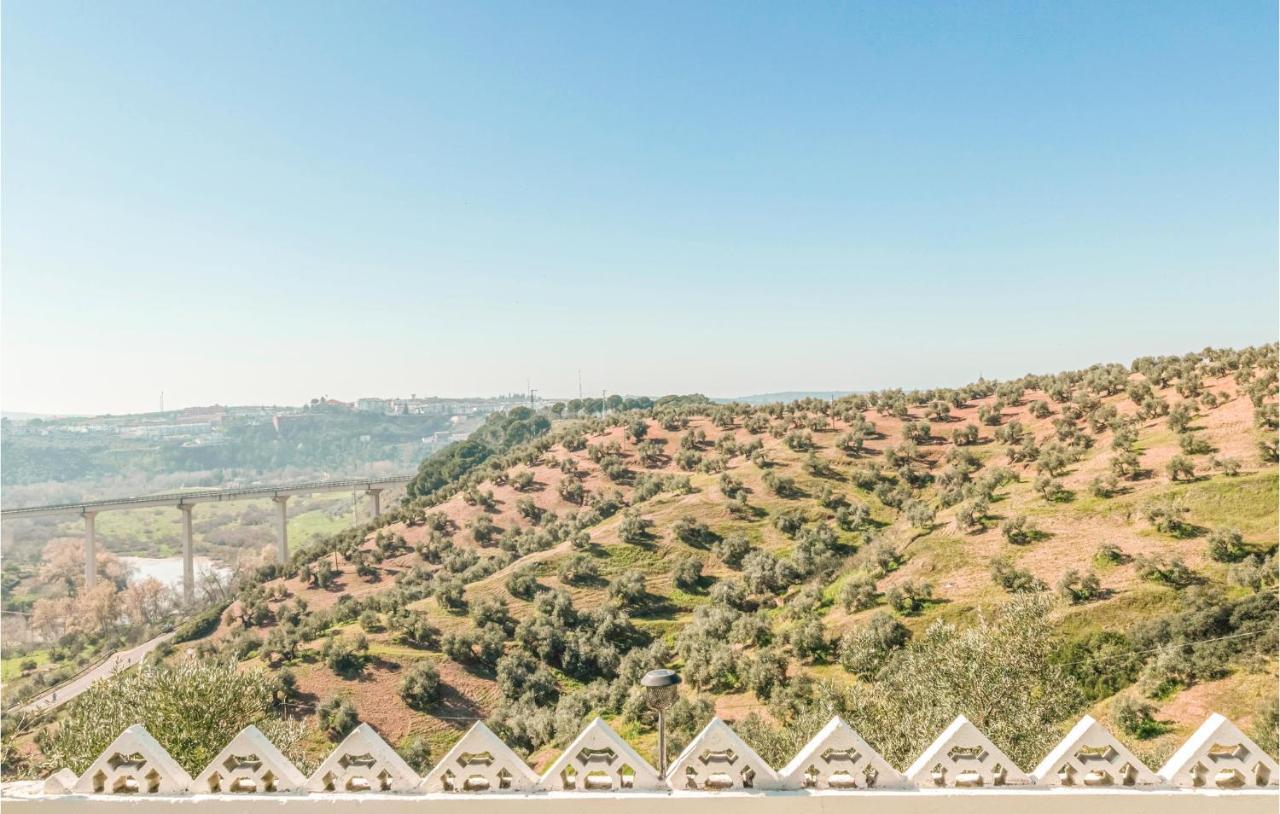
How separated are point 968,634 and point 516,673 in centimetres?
2043

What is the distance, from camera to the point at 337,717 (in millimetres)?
22812

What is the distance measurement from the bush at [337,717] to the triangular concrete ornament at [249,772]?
20602 millimetres

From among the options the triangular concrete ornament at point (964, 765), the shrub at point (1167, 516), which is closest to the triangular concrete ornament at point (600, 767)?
the triangular concrete ornament at point (964, 765)

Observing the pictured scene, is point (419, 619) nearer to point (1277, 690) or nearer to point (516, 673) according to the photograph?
point (516, 673)

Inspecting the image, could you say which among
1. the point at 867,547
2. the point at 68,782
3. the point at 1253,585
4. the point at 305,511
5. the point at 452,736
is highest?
the point at 68,782

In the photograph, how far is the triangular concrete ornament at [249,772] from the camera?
461cm

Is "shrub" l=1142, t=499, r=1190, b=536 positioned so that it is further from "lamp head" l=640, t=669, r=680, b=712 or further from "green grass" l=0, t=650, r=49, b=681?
"green grass" l=0, t=650, r=49, b=681

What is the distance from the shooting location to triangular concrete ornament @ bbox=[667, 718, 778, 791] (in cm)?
437

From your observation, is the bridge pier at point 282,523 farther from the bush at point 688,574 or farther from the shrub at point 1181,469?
the shrub at point 1181,469

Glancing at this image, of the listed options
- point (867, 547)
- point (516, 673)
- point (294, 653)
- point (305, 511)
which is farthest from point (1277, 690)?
point (305, 511)

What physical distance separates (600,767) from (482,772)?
0.87m

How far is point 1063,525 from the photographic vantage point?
26438mm

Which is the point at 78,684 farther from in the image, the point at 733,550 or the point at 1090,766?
the point at 1090,766

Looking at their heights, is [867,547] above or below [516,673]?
above
